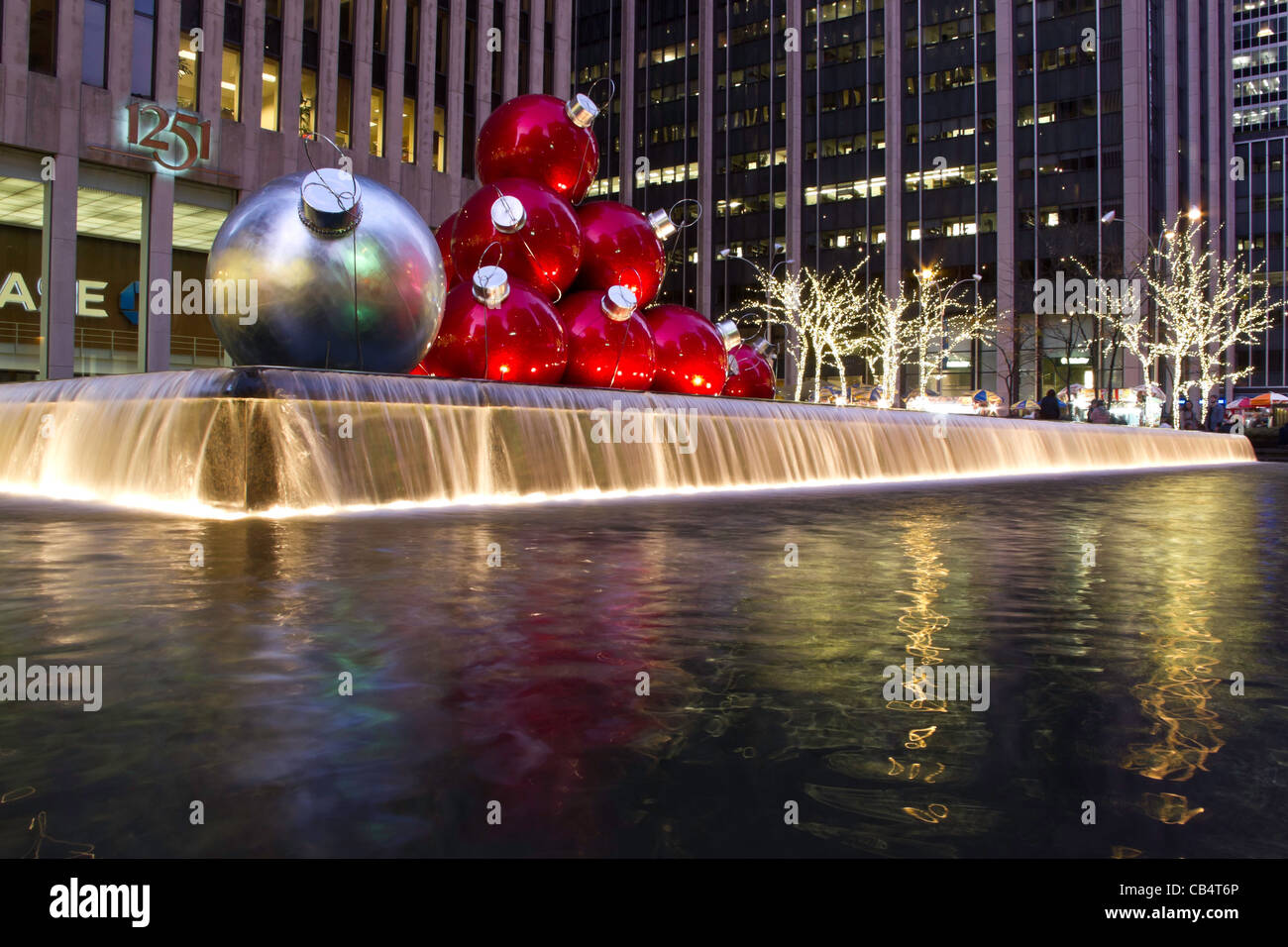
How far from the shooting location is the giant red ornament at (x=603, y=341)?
1133cm

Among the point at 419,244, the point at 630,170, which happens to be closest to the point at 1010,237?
the point at 630,170

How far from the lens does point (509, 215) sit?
35.7ft

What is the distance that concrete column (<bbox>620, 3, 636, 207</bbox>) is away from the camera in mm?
69188

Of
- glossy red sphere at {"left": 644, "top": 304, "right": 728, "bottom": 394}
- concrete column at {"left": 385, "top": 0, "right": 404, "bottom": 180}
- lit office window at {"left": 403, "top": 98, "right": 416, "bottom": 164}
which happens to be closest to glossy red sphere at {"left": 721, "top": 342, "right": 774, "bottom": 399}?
glossy red sphere at {"left": 644, "top": 304, "right": 728, "bottom": 394}

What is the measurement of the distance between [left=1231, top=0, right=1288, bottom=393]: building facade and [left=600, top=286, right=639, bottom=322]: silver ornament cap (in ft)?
234

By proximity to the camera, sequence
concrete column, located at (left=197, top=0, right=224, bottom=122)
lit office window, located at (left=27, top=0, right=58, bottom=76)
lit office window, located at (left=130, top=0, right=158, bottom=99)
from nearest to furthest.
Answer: lit office window, located at (left=27, top=0, right=58, bottom=76) < lit office window, located at (left=130, top=0, right=158, bottom=99) < concrete column, located at (left=197, top=0, right=224, bottom=122)

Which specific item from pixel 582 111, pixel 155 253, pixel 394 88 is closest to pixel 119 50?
pixel 155 253

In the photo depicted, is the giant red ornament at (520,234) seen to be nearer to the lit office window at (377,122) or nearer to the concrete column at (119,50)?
the concrete column at (119,50)

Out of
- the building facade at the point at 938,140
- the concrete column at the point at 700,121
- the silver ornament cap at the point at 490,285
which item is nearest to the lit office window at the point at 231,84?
the silver ornament cap at the point at 490,285

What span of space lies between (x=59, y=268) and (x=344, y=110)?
9.47 meters

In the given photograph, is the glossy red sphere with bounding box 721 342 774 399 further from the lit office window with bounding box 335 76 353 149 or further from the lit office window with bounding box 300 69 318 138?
the lit office window with bounding box 335 76 353 149

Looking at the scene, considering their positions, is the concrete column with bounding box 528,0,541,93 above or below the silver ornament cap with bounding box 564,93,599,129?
above
